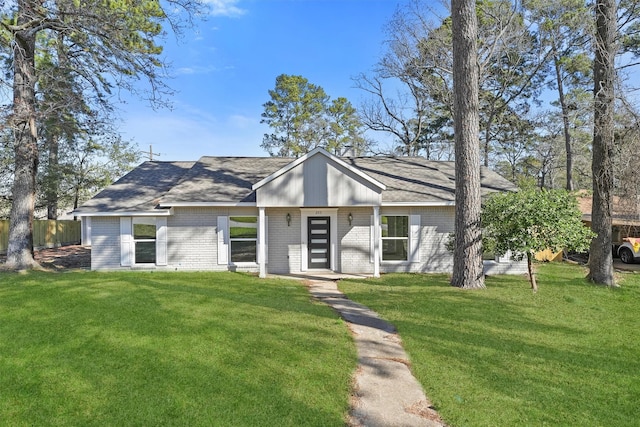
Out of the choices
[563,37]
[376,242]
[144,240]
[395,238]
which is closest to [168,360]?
[376,242]

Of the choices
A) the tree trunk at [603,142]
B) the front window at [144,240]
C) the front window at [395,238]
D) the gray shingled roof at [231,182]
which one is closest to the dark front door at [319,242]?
the front window at [395,238]

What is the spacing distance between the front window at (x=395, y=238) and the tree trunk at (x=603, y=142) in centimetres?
552

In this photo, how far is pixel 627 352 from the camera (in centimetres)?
545

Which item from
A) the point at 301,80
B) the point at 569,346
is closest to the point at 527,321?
Result: the point at 569,346

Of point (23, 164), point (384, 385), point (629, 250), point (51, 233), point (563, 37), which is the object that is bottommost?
point (384, 385)

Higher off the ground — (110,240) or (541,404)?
(110,240)

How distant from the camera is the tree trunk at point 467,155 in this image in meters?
9.95

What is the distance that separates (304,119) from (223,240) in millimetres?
25075

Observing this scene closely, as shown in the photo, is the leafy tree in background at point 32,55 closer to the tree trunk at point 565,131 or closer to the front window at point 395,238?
the front window at point 395,238

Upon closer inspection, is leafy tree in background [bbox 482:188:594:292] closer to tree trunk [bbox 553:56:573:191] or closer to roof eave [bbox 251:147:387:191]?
roof eave [bbox 251:147:387:191]

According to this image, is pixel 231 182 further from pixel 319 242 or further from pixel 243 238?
pixel 319 242

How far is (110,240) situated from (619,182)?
51.8ft

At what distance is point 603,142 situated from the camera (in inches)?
398

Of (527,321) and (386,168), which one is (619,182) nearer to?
(527,321)
